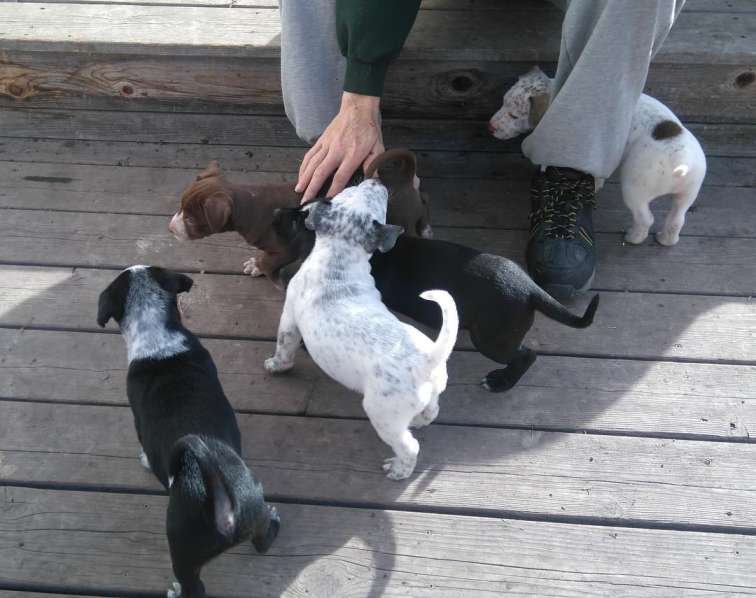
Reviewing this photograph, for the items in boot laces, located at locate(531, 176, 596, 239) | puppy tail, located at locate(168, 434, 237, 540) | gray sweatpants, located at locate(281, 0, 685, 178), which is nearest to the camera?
puppy tail, located at locate(168, 434, 237, 540)

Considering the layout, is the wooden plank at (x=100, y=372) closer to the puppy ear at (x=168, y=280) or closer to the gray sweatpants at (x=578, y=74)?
the puppy ear at (x=168, y=280)

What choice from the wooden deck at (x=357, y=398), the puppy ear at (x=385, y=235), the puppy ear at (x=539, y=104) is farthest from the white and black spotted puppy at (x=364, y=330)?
the puppy ear at (x=539, y=104)

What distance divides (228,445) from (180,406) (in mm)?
193

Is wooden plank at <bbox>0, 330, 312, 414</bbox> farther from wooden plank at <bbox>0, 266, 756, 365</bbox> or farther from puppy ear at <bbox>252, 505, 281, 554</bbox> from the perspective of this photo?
puppy ear at <bbox>252, 505, 281, 554</bbox>

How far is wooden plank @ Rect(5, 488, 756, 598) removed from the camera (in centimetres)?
193

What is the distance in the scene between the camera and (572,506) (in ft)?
6.84

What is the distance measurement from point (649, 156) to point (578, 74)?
1.61 feet

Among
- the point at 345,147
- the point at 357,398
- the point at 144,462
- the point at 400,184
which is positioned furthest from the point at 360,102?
the point at 144,462

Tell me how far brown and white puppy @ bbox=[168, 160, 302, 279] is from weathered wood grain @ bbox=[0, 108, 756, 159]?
2.14 feet

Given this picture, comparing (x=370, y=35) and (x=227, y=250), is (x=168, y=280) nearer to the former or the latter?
(x=227, y=250)

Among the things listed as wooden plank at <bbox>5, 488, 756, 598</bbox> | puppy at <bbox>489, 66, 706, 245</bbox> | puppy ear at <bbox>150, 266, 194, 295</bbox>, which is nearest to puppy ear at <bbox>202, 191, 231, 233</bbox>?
puppy ear at <bbox>150, 266, 194, 295</bbox>

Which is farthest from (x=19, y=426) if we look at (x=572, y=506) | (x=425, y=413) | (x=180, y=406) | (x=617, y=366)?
(x=617, y=366)

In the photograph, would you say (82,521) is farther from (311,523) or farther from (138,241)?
(138,241)

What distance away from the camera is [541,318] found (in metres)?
2.59
